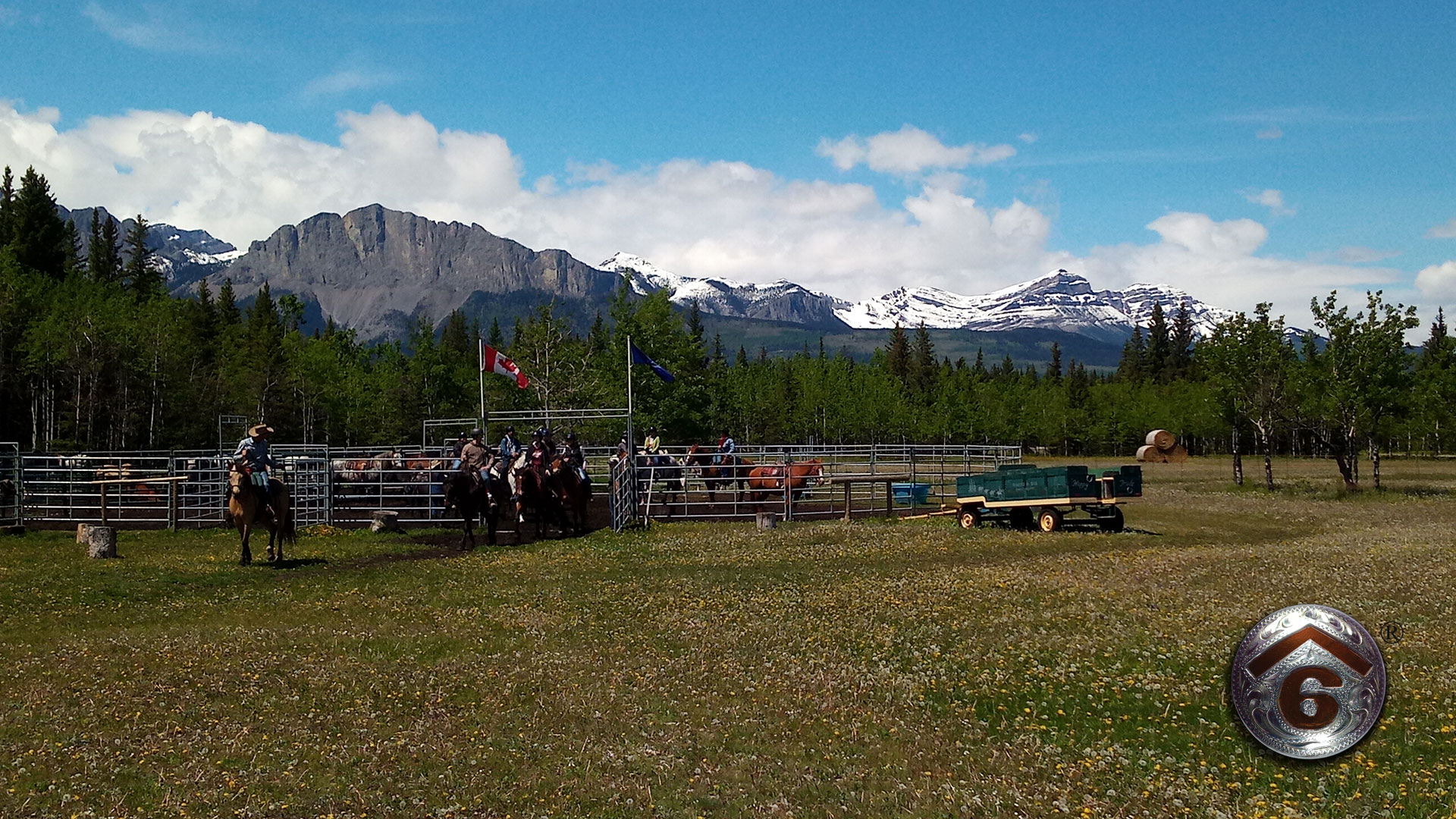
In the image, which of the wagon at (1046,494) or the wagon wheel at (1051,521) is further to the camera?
the wagon wheel at (1051,521)

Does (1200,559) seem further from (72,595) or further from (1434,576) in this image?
(72,595)

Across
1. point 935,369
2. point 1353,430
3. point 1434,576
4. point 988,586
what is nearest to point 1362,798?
point 988,586

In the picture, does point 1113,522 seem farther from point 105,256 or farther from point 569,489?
point 105,256

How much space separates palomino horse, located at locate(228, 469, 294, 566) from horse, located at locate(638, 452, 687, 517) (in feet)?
37.6

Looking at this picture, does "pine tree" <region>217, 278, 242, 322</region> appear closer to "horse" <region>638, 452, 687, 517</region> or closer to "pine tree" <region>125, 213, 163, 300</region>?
"pine tree" <region>125, 213, 163, 300</region>

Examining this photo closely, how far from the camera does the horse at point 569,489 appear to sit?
2891cm

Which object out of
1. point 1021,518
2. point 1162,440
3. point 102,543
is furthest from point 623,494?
point 1162,440

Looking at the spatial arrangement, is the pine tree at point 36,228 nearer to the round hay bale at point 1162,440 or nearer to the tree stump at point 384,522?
the tree stump at point 384,522

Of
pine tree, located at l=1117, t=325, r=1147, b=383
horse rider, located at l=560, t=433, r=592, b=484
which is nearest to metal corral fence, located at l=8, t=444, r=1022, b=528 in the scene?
horse rider, located at l=560, t=433, r=592, b=484

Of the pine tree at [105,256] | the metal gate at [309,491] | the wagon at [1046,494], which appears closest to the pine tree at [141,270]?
the pine tree at [105,256]

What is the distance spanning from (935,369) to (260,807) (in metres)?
171

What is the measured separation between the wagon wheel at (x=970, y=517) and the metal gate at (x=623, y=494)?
397 inches

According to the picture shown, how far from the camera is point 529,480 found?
27969mm

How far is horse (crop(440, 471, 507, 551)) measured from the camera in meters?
26.0
